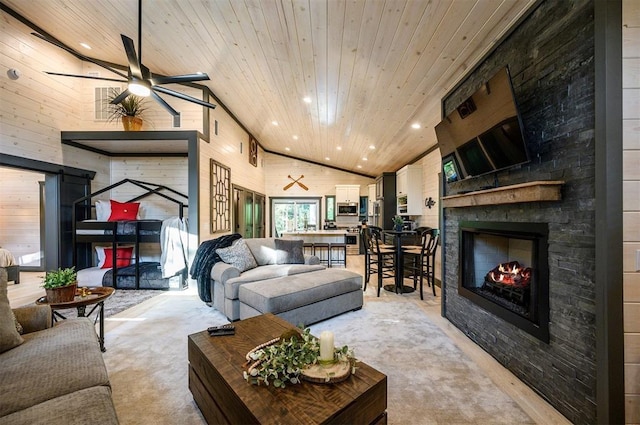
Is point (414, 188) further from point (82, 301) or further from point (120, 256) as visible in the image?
point (120, 256)

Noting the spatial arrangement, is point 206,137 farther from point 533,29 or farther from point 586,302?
point 586,302

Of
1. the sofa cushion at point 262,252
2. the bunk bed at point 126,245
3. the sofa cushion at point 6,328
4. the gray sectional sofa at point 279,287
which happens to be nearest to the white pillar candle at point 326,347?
the gray sectional sofa at point 279,287

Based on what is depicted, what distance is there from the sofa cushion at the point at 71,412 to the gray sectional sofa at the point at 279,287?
1.67 meters

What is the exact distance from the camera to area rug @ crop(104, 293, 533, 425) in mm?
1691

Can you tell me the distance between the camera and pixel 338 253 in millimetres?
7215

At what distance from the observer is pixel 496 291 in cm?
250

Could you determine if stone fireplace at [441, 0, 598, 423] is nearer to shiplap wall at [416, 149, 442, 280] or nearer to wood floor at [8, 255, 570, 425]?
wood floor at [8, 255, 570, 425]

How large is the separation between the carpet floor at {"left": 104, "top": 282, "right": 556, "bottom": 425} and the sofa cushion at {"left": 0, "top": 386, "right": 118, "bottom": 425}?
0.66 metres

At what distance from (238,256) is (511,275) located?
10.5 feet

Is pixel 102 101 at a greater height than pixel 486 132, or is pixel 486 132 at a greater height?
pixel 102 101

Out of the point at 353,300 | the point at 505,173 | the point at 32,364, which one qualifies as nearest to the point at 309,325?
the point at 353,300

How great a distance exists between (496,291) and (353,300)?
1664mm

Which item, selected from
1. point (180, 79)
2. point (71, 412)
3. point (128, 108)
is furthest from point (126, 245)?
point (71, 412)

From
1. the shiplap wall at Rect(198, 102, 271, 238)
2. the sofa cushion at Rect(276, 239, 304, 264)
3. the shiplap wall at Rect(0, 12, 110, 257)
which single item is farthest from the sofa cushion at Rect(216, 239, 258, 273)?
the shiplap wall at Rect(0, 12, 110, 257)
